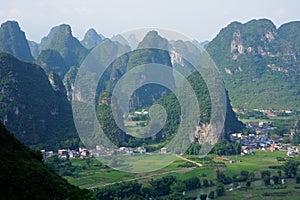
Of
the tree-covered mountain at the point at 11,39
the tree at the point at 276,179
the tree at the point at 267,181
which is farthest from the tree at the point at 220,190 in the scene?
the tree-covered mountain at the point at 11,39

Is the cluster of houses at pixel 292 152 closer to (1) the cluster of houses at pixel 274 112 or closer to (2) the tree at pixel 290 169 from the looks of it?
(2) the tree at pixel 290 169

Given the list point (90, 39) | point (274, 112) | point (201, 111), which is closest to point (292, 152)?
point (201, 111)

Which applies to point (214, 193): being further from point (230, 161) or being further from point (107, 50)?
point (107, 50)

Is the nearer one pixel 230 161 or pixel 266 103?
pixel 230 161

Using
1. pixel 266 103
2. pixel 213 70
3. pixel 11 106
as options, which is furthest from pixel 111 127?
pixel 266 103

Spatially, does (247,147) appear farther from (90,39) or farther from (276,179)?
(90,39)

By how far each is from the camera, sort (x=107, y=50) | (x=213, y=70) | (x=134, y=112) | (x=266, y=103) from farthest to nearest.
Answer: (x=107, y=50) → (x=266, y=103) → (x=134, y=112) → (x=213, y=70)

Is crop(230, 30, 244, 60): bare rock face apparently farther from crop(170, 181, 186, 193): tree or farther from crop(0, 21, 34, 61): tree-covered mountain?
crop(170, 181, 186, 193): tree
